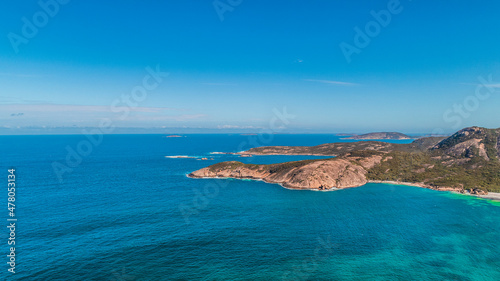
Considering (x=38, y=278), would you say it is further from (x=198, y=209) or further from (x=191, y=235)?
(x=198, y=209)

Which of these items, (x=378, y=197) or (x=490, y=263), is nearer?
(x=490, y=263)

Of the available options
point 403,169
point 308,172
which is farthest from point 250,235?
point 403,169

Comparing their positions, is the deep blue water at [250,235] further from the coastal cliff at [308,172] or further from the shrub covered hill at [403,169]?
the shrub covered hill at [403,169]

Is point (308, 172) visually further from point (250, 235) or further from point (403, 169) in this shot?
point (250, 235)

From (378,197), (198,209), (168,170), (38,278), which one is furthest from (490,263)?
(168,170)

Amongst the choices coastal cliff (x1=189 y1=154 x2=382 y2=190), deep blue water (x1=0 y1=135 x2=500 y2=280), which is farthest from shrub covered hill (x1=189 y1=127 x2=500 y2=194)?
deep blue water (x1=0 y1=135 x2=500 y2=280)

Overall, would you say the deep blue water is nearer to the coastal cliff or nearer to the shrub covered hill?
the coastal cliff

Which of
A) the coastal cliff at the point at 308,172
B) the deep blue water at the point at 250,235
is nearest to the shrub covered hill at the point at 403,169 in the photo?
the coastal cliff at the point at 308,172
